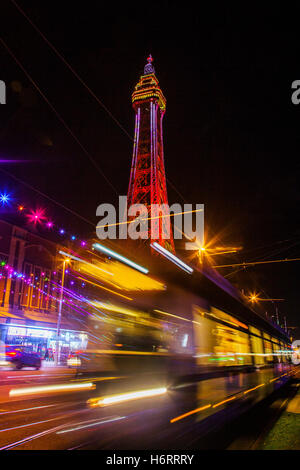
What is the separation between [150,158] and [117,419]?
114 ft

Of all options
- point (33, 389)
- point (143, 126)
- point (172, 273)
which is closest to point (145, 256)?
point (172, 273)

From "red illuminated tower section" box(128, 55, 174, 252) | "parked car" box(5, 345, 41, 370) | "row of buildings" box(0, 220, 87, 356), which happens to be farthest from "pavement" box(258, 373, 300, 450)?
"red illuminated tower section" box(128, 55, 174, 252)

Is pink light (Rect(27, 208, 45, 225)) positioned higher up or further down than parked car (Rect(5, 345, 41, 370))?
higher up

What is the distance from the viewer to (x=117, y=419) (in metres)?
6.91

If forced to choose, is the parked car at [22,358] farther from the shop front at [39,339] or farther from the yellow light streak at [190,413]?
the yellow light streak at [190,413]

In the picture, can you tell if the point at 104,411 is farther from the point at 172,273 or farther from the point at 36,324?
the point at 36,324

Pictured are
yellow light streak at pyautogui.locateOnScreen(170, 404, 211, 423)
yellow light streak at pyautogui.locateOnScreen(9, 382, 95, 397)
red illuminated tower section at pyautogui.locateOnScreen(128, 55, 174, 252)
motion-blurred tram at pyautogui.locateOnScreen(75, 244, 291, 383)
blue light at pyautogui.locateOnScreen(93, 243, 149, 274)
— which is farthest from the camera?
red illuminated tower section at pyautogui.locateOnScreen(128, 55, 174, 252)

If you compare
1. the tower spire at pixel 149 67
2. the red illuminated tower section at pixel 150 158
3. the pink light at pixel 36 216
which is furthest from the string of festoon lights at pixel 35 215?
the tower spire at pixel 149 67

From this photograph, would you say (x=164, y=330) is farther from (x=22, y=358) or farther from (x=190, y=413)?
(x=22, y=358)

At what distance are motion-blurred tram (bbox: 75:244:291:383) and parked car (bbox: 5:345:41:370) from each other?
49.4 ft

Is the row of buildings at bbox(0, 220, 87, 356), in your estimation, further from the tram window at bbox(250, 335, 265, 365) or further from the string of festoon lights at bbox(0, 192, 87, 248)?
the tram window at bbox(250, 335, 265, 365)

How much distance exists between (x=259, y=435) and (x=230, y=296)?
6113 mm

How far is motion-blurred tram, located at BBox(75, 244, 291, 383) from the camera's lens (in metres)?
6.64
